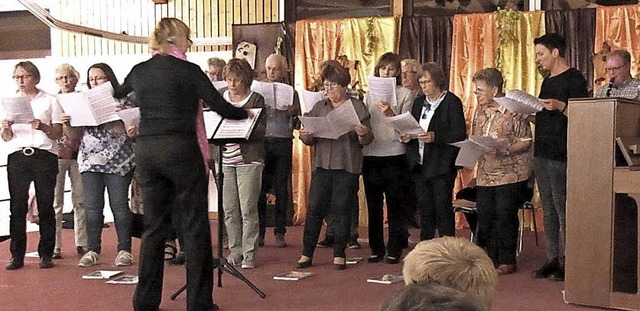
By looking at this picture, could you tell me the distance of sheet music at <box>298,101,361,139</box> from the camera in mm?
5199

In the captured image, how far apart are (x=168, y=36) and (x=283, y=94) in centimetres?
240

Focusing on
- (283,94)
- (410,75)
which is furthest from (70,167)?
(410,75)

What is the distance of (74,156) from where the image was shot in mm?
6020

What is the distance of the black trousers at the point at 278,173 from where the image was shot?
673 cm

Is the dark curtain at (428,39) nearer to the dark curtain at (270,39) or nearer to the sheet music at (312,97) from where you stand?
the dark curtain at (270,39)

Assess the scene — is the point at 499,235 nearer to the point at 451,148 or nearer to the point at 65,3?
the point at 451,148

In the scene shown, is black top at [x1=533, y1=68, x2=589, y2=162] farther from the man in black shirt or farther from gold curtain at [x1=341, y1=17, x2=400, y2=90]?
gold curtain at [x1=341, y1=17, x2=400, y2=90]

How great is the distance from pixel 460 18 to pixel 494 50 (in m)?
0.47

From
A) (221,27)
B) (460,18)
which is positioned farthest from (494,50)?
(221,27)

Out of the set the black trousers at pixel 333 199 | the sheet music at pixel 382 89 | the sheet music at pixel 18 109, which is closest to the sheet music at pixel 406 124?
the sheet music at pixel 382 89

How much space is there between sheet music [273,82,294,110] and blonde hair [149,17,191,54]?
221cm

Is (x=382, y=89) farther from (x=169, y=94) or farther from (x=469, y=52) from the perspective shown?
(x=469, y=52)

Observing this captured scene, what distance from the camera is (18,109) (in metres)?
5.43

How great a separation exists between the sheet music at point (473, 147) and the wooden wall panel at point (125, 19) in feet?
16.8
